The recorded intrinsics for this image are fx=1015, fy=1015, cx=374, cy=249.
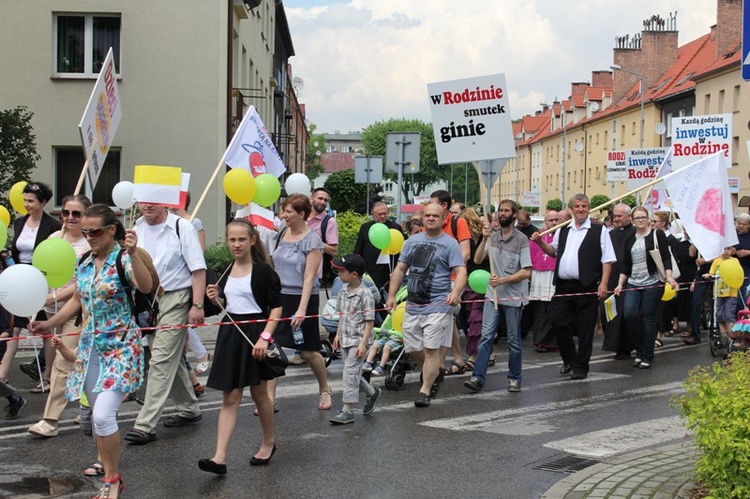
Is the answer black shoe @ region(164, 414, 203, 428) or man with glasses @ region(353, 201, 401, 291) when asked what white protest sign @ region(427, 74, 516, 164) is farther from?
black shoe @ region(164, 414, 203, 428)

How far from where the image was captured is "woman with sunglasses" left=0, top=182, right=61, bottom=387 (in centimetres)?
941

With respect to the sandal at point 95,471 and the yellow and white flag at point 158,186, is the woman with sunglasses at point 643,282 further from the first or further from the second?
the sandal at point 95,471

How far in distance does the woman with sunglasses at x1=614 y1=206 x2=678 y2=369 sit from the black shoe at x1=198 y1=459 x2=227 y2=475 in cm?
712

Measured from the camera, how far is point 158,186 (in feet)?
24.3

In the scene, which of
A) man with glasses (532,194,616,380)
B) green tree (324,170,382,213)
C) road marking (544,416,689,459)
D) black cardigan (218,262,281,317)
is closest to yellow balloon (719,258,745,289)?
man with glasses (532,194,616,380)

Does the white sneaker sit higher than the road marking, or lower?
higher

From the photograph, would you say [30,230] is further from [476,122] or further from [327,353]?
[476,122]

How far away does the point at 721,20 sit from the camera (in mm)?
60281

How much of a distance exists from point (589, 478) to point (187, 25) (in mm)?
19644

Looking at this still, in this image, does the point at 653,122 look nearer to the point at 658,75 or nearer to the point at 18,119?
the point at 658,75

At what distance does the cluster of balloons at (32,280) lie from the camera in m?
6.30

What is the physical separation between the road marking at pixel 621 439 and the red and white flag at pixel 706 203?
3.70m

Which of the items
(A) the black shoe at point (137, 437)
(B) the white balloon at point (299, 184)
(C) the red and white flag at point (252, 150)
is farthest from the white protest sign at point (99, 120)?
(A) the black shoe at point (137, 437)

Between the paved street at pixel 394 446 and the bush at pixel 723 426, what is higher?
the bush at pixel 723 426
